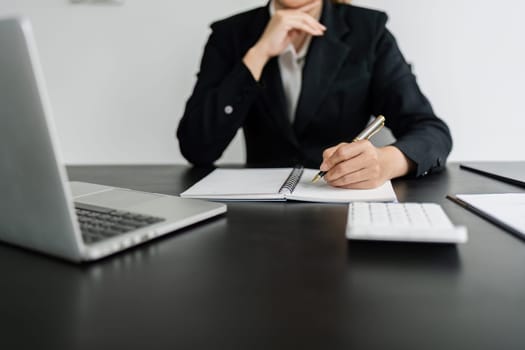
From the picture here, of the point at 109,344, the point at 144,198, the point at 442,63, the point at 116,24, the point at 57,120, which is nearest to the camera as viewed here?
the point at 109,344

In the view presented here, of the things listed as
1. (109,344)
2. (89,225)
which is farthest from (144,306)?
(89,225)

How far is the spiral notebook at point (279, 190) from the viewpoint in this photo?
29.3 inches

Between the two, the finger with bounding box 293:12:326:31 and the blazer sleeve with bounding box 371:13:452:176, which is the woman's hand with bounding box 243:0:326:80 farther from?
the blazer sleeve with bounding box 371:13:452:176

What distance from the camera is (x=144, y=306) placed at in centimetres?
38

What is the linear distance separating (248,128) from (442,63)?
0.77m

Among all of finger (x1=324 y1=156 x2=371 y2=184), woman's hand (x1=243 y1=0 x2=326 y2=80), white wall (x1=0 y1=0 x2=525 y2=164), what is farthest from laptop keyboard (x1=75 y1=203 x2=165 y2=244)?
white wall (x1=0 y1=0 x2=525 y2=164)

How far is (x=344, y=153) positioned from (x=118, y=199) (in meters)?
0.38

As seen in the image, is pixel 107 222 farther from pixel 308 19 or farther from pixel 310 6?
pixel 310 6

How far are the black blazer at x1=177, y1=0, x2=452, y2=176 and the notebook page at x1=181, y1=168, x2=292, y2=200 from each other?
25 cm

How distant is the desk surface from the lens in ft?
1.07

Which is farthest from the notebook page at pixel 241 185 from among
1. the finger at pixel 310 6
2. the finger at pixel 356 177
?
the finger at pixel 310 6

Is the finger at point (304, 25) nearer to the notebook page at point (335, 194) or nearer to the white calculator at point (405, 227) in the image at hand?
the notebook page at point (335, 194)

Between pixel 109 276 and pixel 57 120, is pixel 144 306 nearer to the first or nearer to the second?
pixel 109 276

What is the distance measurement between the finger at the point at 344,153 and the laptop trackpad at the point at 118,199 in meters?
0.30
